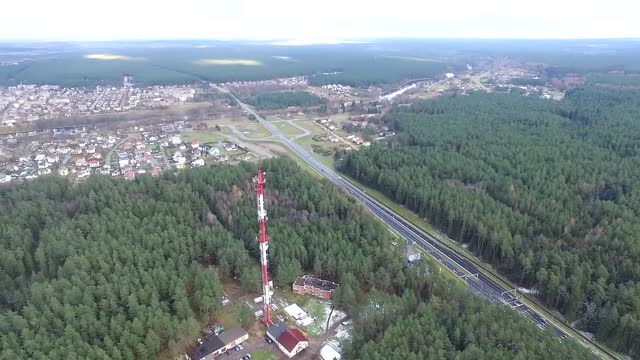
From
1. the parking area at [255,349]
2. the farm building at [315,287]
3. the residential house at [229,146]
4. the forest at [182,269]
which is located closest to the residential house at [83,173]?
the forest at [182,269]

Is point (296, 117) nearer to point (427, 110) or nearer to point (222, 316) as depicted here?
point (427, 110)

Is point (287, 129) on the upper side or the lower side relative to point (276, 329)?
lower

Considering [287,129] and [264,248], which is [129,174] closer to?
[287,129]

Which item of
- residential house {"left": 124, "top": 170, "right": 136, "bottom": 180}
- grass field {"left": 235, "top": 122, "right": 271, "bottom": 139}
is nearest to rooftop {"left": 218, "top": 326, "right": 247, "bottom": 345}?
residential house {"left": 124, "top": 170, "right": 136, "bottom": 180}

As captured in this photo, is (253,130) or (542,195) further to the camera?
(253,130)

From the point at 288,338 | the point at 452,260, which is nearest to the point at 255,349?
the point at 288,338

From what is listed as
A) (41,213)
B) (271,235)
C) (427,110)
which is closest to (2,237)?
(41,213)
